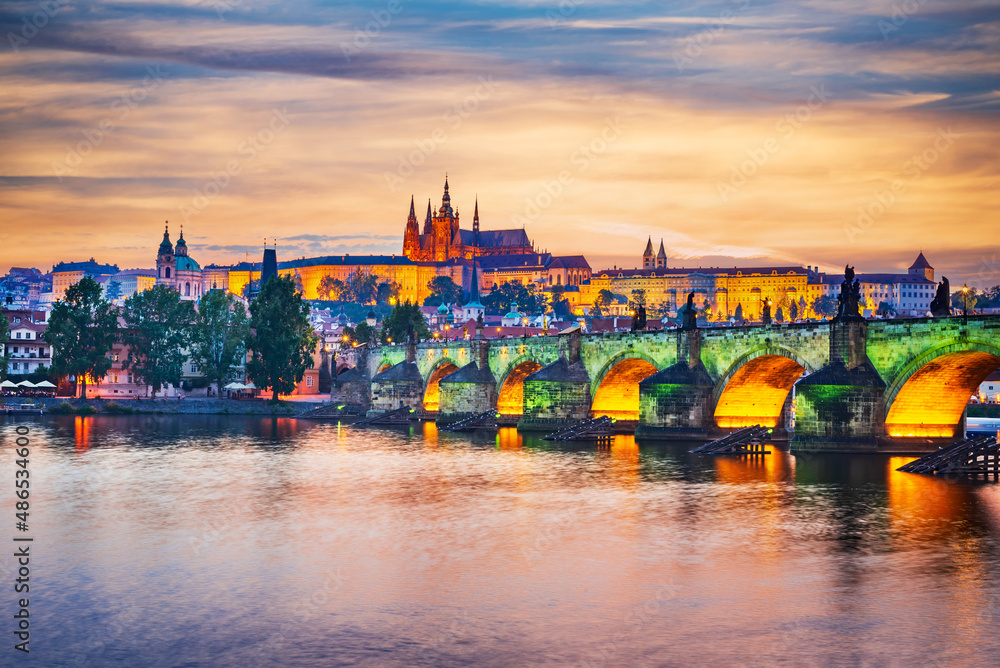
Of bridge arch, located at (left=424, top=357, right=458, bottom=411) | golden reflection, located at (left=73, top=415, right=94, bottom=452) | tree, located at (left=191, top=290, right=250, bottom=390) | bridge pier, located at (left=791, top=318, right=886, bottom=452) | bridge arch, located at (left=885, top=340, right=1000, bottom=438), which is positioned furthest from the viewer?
tree, located at (left=191, top=290, right=250, bottom=390)

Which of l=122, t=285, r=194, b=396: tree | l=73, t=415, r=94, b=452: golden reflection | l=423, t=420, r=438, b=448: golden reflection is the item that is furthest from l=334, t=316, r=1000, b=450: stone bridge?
l=122, t=285, r=194, b=396: tree

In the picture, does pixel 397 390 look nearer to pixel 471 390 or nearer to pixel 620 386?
pixel 471 390

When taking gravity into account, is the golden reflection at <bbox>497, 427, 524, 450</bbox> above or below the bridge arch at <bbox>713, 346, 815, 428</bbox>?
below

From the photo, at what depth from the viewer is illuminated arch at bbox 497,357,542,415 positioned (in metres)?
80.2

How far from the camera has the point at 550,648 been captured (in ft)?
Result: 67.5

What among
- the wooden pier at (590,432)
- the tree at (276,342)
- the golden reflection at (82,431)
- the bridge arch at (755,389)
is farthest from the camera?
the tree at (276,342)

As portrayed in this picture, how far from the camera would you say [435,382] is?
9588 cm

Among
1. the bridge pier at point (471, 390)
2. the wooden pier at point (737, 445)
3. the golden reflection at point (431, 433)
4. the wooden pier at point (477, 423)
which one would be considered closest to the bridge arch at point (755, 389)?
the wooden pier at point (737, 445)

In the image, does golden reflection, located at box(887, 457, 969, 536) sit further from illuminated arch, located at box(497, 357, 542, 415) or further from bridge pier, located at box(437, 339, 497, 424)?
bridge pier, located at box(437, 339, 497, 424)

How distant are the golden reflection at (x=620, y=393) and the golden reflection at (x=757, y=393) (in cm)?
918

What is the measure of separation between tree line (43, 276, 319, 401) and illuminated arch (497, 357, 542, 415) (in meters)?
26.5

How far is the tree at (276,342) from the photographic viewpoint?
99625 millimetres

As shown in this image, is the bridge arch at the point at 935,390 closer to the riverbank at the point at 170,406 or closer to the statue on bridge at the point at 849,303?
the statue on bridge at the point at 849,303

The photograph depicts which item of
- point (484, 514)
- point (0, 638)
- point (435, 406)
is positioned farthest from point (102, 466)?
point (435, 406)
